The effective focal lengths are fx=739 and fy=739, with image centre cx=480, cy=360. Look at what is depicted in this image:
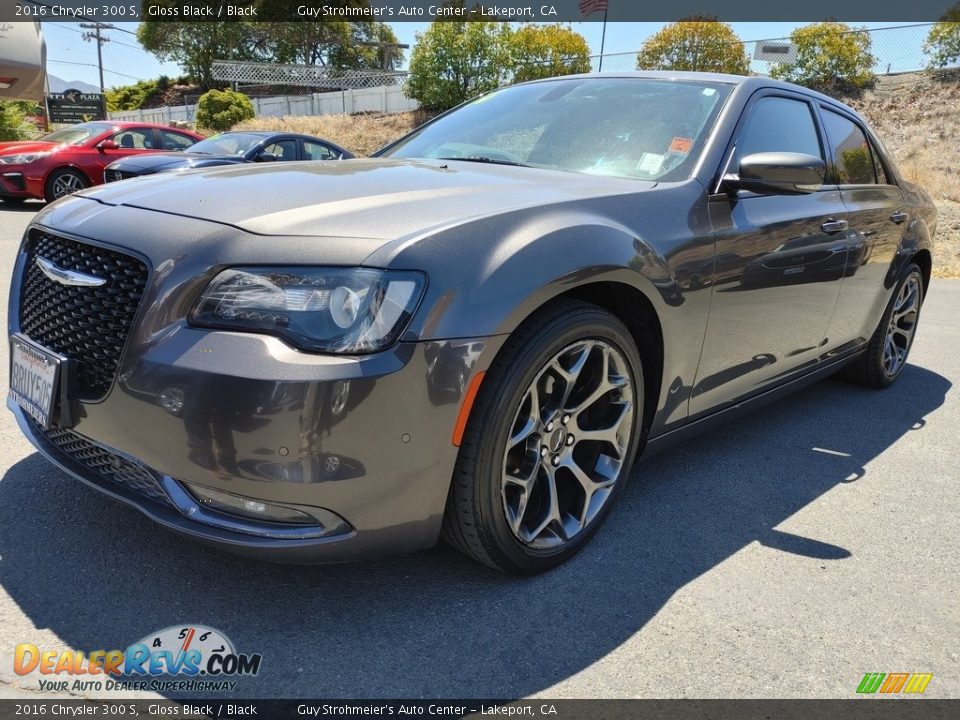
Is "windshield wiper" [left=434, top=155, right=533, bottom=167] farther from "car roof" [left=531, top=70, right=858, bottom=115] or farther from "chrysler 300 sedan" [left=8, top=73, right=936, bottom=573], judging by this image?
"car roof" [left=531, top=70, right=858, bottom=115]

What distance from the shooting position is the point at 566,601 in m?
2.15

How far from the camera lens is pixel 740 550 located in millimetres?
2512

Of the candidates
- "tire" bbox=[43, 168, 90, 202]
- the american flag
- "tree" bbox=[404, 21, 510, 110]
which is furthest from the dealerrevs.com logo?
"tree" bbox=[404, 21, 510, 110]

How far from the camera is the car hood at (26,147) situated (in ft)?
34.1

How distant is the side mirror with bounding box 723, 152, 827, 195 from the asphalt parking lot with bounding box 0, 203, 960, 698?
120cm

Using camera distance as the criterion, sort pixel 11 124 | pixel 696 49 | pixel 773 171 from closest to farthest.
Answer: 1. pixel 773 171
2. pixel 11 124
3. pixel 696 49

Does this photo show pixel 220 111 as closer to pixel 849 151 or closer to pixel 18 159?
pixel 18 159

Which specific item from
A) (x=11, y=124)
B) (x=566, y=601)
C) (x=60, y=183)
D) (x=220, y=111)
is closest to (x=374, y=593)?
(x=566, y=601)

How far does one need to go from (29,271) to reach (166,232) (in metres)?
0.70

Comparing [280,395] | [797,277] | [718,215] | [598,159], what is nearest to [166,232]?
[280,395]

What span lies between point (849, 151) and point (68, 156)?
10.5 metres

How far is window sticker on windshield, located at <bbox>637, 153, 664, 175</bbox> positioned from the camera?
8.68 feet

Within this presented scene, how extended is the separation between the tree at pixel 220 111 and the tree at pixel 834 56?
985 inches

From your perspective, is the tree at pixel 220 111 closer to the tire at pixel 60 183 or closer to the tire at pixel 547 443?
the tire at pixel 60 183
